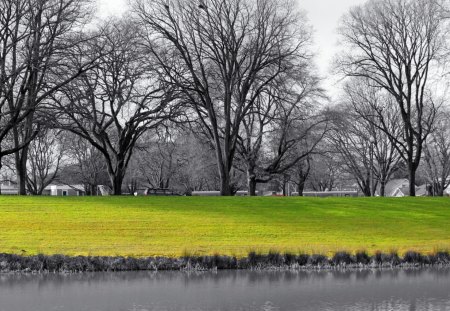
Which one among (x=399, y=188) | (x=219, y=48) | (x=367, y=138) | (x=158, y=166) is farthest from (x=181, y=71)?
(x=399, y=188)

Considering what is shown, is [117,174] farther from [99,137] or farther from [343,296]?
[343,296]

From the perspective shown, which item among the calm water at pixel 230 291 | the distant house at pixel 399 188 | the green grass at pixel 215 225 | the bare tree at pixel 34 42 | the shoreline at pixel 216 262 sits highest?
the bare tree at pixel 34 42

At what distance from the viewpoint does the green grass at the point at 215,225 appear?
27750 mm

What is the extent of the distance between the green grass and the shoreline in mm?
998

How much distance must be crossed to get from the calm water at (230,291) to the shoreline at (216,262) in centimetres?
86

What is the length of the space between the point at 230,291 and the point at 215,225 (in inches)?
486

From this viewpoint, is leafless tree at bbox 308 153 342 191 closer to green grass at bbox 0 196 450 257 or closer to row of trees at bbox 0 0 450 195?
row of trees at bbox 0 0 450 195

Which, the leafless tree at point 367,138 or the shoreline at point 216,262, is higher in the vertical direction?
the leafless tree at point 367,138

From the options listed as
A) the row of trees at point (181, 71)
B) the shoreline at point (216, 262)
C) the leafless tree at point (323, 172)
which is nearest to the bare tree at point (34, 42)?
the row of trees at point (181, 71)

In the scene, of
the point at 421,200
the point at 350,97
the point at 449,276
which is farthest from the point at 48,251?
the point at 350,97

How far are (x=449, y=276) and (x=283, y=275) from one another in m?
5.15

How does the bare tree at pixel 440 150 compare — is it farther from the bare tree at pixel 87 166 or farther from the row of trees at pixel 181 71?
the bare tree at pixel 87 166

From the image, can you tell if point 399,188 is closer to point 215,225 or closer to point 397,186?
point 397,186

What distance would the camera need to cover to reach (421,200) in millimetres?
41219
